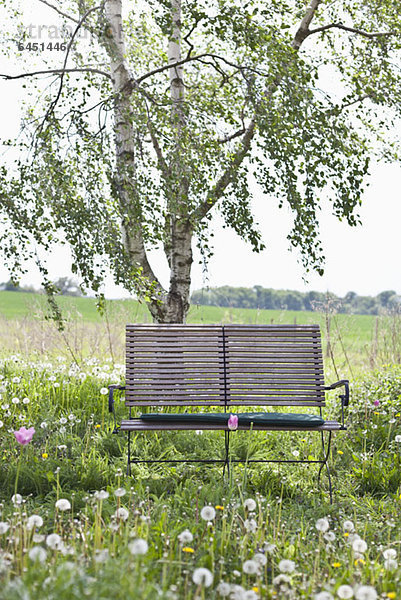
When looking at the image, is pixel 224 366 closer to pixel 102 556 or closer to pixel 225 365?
pixel 225 365

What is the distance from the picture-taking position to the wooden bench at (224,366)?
4.28 metres

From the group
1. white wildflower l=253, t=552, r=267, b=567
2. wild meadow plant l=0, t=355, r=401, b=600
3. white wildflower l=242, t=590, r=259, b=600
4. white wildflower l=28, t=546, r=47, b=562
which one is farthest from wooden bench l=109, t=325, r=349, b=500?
white wildflower l=242, t=590, r=259, b=600

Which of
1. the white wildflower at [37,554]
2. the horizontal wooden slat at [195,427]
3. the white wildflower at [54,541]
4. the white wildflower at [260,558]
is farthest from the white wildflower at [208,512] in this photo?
the horizontal wooden slat at [195,427]


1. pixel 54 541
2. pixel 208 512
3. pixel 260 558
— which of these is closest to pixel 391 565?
pixel 260 558

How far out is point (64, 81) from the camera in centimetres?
577

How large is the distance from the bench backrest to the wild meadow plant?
0.38 metres

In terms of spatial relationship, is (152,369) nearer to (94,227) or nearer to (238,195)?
(94,227)

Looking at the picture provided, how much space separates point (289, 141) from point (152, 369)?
2105mm

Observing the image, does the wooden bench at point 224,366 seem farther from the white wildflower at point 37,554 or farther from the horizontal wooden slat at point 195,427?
the white wildflower at point 37,554

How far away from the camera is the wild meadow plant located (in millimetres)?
2154

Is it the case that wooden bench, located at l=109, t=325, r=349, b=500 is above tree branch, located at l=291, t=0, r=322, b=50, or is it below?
below

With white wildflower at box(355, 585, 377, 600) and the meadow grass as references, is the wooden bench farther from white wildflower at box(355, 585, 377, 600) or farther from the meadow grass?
white wildflower at box(355, 585, 377, 600)

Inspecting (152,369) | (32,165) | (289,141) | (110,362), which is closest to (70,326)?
(110,362)

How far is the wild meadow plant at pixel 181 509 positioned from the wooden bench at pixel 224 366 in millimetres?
362
